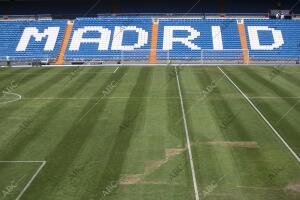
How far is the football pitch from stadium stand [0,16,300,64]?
14728 mm

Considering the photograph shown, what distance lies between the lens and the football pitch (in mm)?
15992

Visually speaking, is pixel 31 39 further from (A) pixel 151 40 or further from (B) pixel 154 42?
(B) pixel 154 42

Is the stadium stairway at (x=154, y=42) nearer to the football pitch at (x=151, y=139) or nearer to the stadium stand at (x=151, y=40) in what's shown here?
the stadium stand at (x=151, y=40)

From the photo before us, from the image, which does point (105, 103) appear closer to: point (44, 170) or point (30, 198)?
point (44, 170)

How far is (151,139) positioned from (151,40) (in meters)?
33.9

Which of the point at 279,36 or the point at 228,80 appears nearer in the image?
the point at 228,80

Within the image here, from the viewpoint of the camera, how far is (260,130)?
883 inches

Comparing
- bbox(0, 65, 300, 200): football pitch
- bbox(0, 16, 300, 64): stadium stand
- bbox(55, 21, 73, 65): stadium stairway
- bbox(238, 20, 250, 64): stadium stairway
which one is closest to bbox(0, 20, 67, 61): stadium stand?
bbox(0, 16, 300, 64): stadium stand

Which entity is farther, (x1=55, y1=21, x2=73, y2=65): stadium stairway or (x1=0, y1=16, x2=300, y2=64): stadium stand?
(x1=55, y1=21, x2=73, y2=65): stadium stairway

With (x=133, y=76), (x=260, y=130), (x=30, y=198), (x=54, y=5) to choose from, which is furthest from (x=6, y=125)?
(x=54, y=5)

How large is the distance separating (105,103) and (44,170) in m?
11.2

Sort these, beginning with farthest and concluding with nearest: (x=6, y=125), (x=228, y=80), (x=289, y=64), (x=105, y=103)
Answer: (x=289, y=64) → (x=228, y=80) → (x=105, y=103) → (x=6, y=125)

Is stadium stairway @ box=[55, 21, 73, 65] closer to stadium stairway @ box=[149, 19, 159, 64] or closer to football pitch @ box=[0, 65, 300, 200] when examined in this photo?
stadium stairway @ box=[149, 19, 159, 64]

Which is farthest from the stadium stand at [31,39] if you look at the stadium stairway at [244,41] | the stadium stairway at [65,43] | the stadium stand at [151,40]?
the stadium stairway at [244,41]
